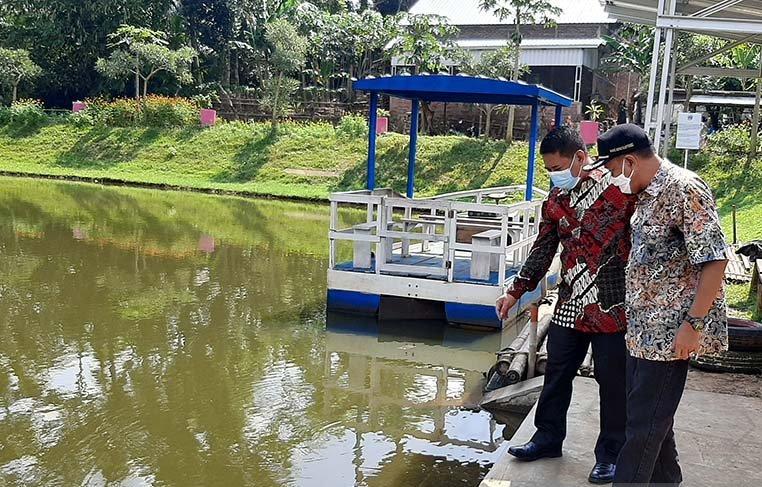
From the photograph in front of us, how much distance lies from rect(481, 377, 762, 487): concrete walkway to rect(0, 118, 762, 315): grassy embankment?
1416 cm

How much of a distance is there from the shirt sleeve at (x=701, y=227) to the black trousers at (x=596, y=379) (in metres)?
0.86

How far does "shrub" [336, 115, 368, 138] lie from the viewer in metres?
24.1

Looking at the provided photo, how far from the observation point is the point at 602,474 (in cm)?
345

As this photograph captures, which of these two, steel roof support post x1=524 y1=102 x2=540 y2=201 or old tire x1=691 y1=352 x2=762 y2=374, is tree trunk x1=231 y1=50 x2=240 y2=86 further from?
old tire x1=691 y1=352 x2=762 y2=374

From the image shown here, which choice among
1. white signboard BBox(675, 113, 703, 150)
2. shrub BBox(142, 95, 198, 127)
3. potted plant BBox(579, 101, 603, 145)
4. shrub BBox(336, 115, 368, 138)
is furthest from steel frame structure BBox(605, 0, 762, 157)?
shrub BBox(142, 95, 198, 127)

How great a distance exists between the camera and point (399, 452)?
5.00m

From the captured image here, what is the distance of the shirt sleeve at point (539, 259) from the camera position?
150 inches

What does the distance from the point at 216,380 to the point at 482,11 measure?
26.6 metres

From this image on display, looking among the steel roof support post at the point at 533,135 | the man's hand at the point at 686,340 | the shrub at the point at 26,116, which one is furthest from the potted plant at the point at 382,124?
the man's hand at the point at 686,340

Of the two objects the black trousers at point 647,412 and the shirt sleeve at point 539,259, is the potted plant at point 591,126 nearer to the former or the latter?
the shirt sleeve at point 539,259

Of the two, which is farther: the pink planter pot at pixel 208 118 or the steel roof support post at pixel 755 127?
the pink planter pot at pixel 208 118

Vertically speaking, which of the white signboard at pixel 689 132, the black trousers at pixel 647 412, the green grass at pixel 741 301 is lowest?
the green grass at pixel 741 301

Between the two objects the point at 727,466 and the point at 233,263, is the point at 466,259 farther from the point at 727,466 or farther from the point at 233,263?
the point at 727,466

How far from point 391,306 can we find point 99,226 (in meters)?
7.67
